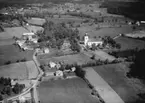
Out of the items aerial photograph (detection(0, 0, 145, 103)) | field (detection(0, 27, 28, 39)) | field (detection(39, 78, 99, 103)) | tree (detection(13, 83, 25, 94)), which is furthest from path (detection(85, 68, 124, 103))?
field (detection(0, 27, 28, 39))

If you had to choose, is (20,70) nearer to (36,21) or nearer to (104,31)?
(104,31)

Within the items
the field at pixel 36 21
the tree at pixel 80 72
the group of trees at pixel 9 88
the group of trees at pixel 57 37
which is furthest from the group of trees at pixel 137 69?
the field at pixel 36 21

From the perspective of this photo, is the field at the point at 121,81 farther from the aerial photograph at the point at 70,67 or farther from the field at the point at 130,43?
the field at the point at 130,43

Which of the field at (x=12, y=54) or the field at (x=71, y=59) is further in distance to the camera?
the field at (x=12, y=54)

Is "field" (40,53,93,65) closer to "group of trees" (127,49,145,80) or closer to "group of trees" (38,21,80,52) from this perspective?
"group of trees" (38,21,80,52)

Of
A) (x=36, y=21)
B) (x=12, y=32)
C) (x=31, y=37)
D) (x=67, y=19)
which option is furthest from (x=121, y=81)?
(x=67, y=19)

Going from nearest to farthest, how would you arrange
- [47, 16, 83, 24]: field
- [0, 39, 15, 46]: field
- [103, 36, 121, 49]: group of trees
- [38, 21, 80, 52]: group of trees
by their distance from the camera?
1. [103, 36, 121, 49]: group of trees
2. [38, 21, 80, 52]: group of trees
3. [0, 39, 15, 46]: field
4. [47, 16, 83, 24]: field
